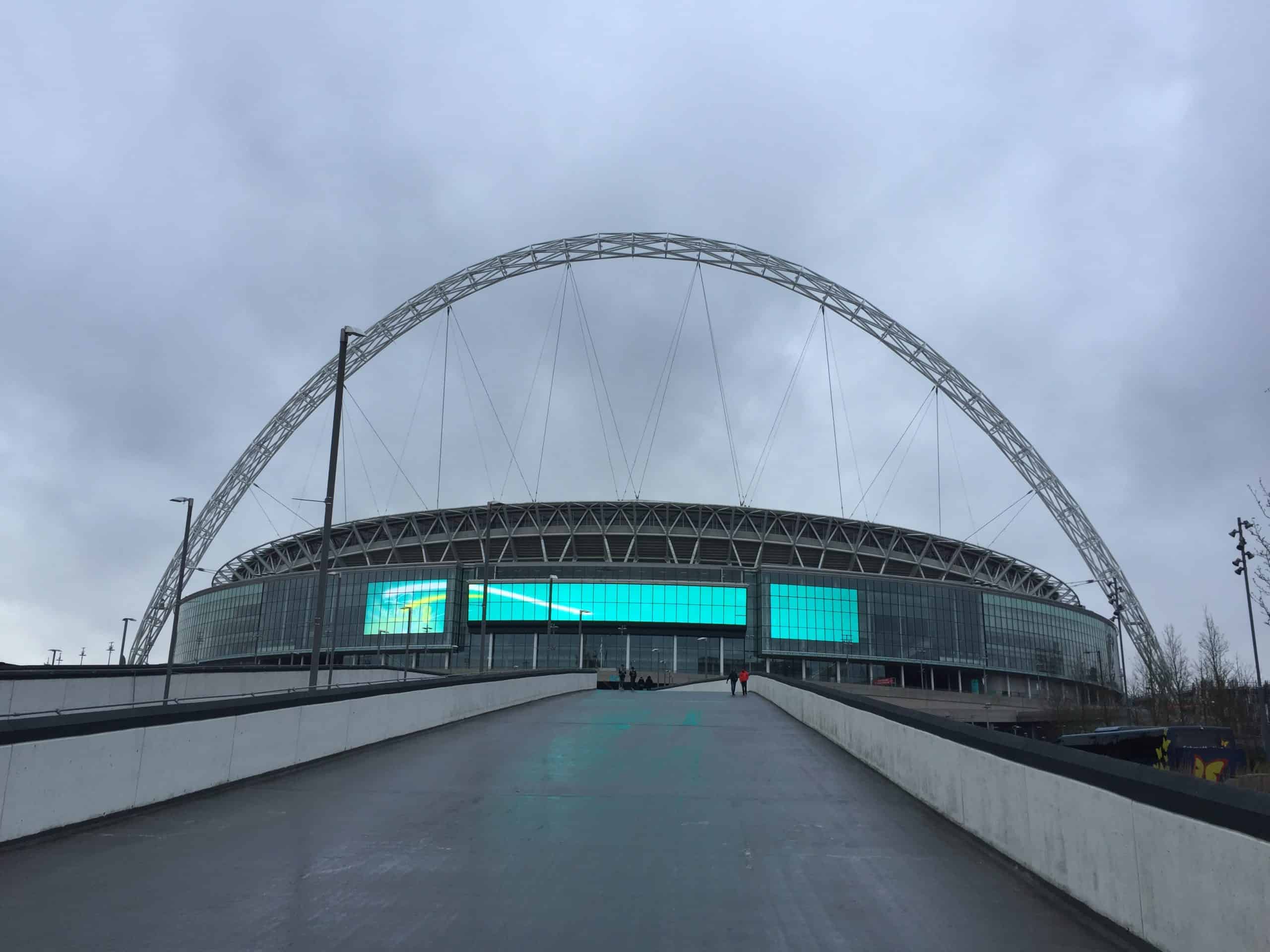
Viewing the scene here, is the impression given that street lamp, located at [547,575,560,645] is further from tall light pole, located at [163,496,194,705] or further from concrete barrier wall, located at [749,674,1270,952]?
concrete barrier wall, located at [749,674,1270,952]

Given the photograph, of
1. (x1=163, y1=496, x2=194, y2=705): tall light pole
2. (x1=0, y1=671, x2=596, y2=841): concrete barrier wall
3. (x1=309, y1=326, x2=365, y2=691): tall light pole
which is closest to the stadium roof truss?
(x1=163, y1=496, x2=194, y2=705): tall light pole

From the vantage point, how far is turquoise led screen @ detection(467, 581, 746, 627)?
10350cm

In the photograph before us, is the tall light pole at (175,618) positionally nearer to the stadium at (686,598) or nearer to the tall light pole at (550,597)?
the tall light pole at (550,597)

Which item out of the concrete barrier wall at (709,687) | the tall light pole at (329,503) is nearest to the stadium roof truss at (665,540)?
the concrete barrier wall at (709,687)

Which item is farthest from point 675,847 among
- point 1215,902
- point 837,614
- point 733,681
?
point 837,614

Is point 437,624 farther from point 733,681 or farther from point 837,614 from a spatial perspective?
point 733,681

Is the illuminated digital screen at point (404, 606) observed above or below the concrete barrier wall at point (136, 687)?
above

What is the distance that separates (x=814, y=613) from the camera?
10231cm

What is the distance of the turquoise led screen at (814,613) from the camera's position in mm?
102250

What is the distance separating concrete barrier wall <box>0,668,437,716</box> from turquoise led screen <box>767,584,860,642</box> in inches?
2606

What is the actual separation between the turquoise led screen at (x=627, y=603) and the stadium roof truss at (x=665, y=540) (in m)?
3.52

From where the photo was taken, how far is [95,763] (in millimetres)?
9547

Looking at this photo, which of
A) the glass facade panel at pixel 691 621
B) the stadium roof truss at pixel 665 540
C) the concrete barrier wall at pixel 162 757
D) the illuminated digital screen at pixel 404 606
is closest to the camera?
the concrete barrier wall at pixel 162 757

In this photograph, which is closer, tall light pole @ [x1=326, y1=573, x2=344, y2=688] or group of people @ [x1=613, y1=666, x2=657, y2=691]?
group of people @ [x1=613, y1=666, x2=657, y2=691]
